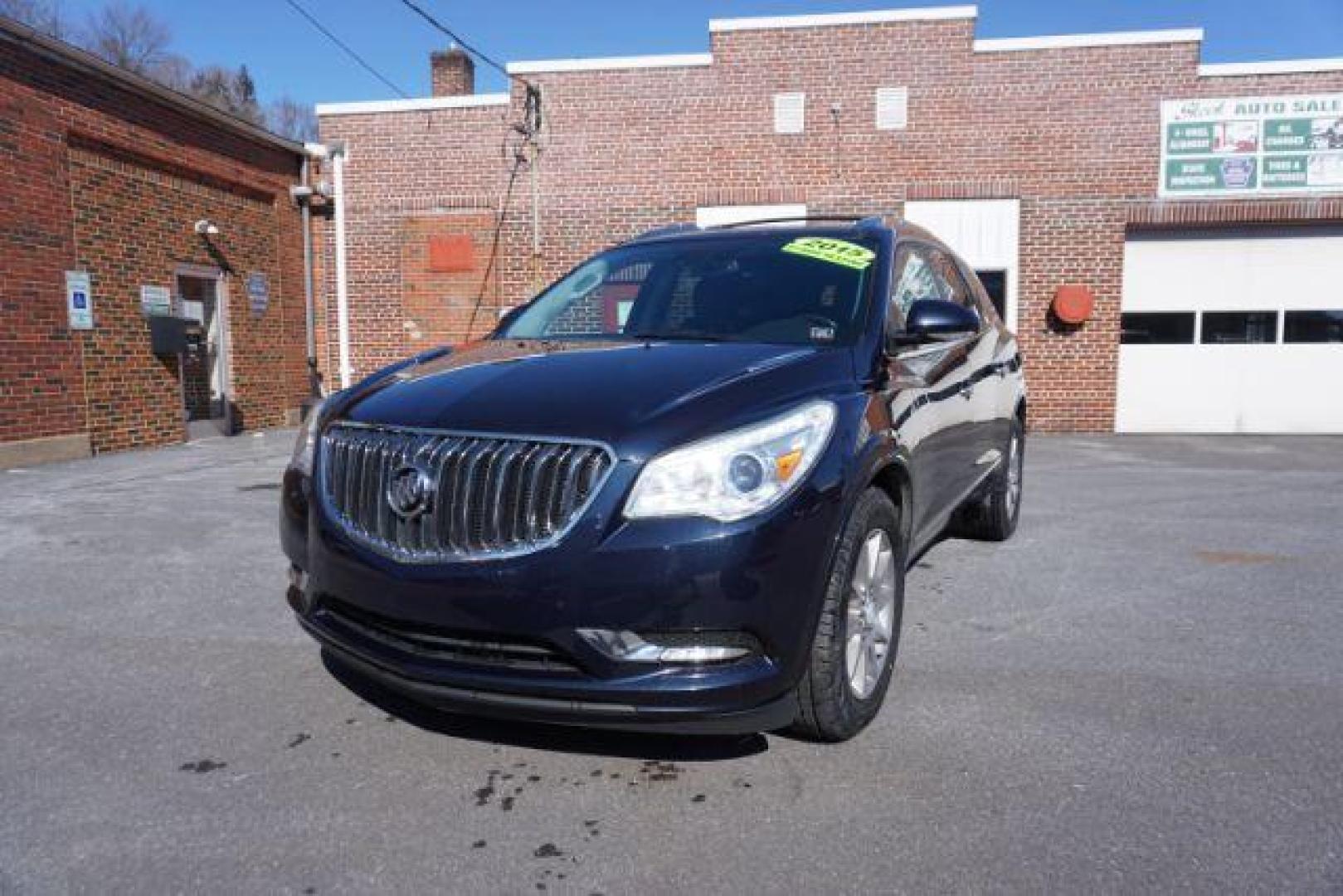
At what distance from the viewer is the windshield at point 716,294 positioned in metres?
3.27

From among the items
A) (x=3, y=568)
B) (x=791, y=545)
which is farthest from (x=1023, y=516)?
(x=3, y=568)

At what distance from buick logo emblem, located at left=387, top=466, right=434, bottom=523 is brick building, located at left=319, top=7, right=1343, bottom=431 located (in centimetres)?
1085

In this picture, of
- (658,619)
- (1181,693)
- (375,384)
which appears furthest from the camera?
(1181,693)

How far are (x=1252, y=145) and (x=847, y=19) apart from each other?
5.53m

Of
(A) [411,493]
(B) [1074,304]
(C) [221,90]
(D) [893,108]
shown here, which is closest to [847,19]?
(D) [893,108]

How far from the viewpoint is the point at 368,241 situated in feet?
44.0

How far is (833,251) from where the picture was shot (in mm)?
3598

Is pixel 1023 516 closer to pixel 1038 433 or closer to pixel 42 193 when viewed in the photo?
pixel 1038 433

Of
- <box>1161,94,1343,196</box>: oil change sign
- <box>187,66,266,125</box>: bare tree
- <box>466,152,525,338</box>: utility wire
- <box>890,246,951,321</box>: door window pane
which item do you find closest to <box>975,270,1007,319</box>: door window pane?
<box>1161,94,1343,196</box>: oil change sign

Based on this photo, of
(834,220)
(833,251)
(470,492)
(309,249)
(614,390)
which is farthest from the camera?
(309,249)

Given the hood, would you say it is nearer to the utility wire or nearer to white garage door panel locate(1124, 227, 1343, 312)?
the utility wire

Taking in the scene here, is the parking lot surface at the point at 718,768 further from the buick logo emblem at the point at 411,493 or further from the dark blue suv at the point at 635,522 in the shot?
the buick logo emblem at the point at 411,493

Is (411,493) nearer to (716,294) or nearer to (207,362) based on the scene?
(716,294)

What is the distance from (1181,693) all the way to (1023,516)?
3513 millimetres
